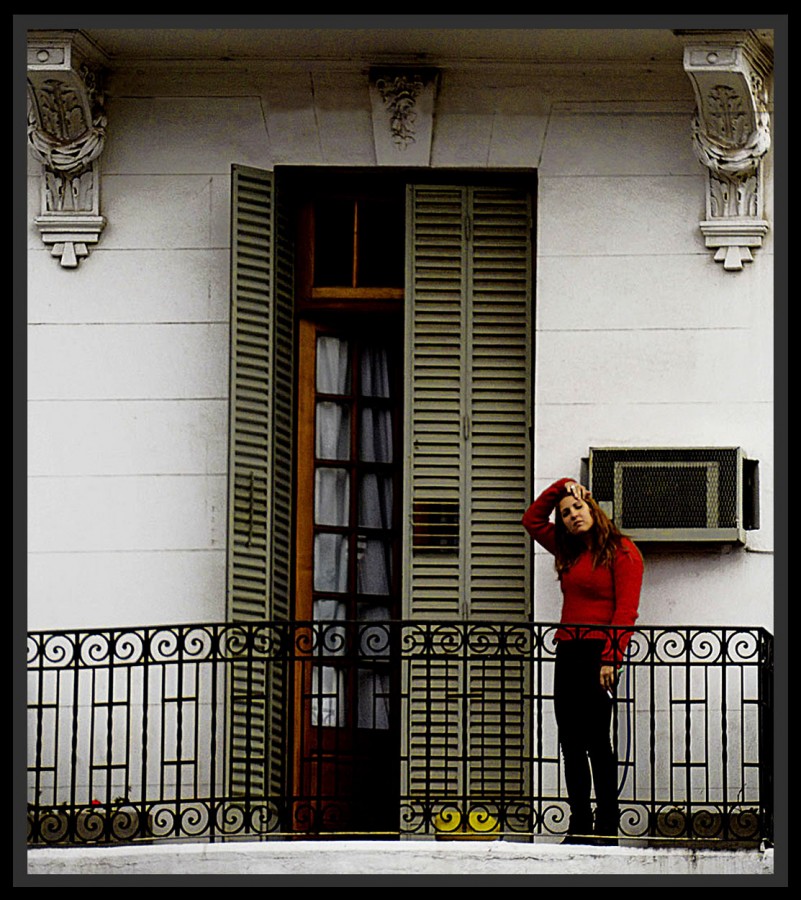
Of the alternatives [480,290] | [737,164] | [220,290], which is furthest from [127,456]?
[737,164]

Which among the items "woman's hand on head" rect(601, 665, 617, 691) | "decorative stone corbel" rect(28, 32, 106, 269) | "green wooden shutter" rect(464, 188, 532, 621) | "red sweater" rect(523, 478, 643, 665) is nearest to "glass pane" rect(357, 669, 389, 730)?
"green wooden shutter" rect(464, 188, 532, 621)

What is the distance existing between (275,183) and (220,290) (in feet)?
2.29

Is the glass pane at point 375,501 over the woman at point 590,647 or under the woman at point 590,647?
over

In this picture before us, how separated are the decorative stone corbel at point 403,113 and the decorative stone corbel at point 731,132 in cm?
152

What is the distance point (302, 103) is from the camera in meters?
13.3

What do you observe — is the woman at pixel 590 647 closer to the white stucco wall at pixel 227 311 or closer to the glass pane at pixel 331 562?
the white stucco wall at pixel 227 311

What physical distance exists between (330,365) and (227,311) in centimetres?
71

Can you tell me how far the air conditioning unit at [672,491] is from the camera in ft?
41.8

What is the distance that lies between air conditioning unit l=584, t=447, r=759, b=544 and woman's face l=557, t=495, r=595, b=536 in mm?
782

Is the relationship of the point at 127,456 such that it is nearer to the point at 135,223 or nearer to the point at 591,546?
the point at 135,223

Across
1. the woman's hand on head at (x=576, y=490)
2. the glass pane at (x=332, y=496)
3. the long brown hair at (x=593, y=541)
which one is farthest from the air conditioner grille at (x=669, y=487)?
the glass pane at (x=332, y=496)

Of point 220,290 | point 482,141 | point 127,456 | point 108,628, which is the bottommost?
point 108,628

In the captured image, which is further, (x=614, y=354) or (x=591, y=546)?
(x=614, y=354)

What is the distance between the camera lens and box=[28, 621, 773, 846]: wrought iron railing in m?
12.0
